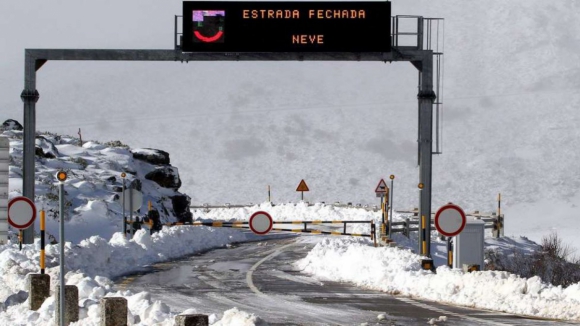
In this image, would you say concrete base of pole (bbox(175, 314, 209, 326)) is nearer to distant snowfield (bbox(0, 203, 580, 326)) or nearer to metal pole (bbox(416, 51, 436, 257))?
distant snowfield (bbox(0, 203, 580, 326))

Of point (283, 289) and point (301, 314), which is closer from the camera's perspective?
point (301, 314)

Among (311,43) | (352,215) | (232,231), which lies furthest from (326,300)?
(352,215)

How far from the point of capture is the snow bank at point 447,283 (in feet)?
56.4

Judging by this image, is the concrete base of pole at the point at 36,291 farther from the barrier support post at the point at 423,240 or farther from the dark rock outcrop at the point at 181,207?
the dark rock outcrop at the point at 181,207

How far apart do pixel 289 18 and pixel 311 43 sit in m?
0.87

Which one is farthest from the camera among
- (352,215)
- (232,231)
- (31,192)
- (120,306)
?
(352,215)

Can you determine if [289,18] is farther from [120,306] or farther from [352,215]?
[352,215]

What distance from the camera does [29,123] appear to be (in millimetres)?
29219

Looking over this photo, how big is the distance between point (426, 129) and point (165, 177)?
1085 inches

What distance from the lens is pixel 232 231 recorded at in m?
47.2

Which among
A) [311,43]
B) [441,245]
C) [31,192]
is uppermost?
[311,43]

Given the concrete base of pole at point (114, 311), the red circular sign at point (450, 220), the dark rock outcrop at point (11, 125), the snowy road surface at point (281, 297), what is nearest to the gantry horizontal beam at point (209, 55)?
the snowy road surface at point (281, 297)

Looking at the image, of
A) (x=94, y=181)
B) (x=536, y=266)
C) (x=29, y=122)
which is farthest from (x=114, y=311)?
(x=536, y=266)

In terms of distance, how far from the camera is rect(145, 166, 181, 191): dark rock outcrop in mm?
53062
